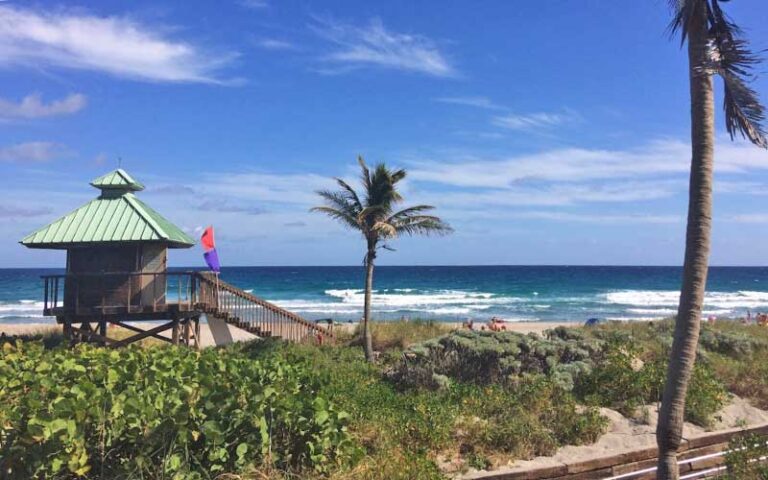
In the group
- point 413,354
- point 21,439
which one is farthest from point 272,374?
point 413,354

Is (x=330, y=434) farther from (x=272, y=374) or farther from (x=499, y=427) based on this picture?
(x=499, y=427)

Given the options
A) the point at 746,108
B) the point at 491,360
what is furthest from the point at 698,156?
the point at 491,360

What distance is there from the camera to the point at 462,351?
43.3 feet

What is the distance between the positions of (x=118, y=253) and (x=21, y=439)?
1326 centimetres

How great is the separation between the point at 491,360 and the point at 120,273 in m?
10.7

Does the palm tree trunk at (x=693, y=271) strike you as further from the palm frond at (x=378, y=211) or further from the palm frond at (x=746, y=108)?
the palm frond at (x=378, y=211)

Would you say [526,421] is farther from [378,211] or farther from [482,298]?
[482,298]

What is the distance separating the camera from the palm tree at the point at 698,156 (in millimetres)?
6387

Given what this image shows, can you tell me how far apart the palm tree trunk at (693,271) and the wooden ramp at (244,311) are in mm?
14744

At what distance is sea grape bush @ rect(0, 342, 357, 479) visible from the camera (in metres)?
5.58

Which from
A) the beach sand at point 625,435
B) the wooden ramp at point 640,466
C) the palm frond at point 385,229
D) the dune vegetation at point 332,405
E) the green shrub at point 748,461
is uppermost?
the palm frond at point 385,229

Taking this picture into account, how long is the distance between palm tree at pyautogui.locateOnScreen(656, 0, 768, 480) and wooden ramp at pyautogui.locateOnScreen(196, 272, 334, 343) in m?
14.8

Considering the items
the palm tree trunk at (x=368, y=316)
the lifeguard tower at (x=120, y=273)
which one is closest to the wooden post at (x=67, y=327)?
the lifeguard tower at (x=120, y=273)

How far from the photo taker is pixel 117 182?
19141 mm
